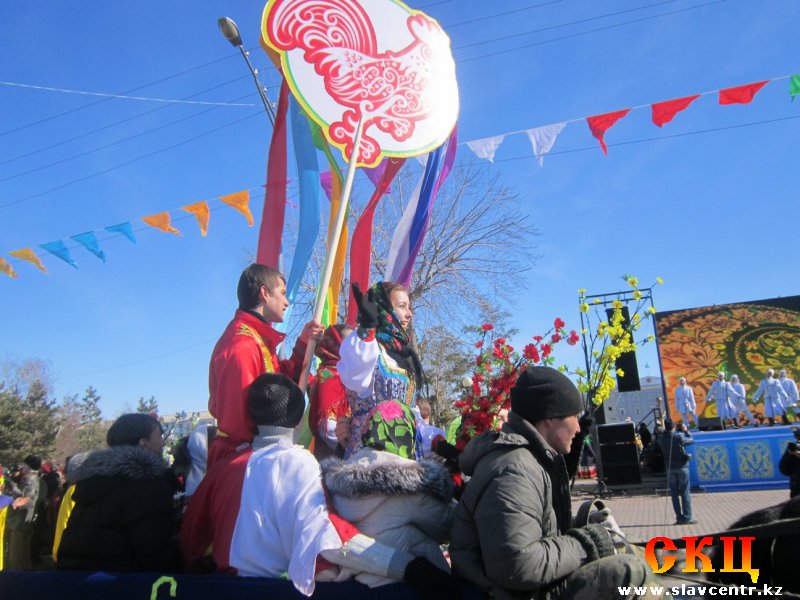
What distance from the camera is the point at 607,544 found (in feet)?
7.02

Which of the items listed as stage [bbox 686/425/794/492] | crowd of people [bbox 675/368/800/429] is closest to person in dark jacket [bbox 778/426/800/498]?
stage [bbox 686/425/794/492]

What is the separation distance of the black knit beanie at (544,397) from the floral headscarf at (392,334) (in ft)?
4.04

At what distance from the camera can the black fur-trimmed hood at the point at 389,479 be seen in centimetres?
233

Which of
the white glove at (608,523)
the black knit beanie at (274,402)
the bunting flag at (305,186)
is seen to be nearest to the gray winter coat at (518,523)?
the white glove at (608,523)

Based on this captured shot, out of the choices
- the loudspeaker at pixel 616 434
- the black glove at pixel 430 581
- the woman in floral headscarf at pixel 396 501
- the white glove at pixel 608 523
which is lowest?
the loudspeaker at pixel 616 434

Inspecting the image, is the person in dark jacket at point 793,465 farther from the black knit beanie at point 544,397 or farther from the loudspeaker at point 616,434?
the loudspeaker at point 616,434

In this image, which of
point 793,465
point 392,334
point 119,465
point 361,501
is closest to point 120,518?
point 119,465

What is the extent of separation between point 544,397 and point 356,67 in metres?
3.12

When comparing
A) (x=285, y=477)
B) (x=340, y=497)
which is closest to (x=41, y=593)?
(x=285, y=477)

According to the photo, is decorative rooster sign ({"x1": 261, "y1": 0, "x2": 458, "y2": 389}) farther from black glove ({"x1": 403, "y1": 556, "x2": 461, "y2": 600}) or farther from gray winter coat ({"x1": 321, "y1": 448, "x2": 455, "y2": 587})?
black glove ({"x1": 403, "y1": 556, "x2": 461, "y2": 600})

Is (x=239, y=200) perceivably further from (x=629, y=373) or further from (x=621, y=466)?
(x=629, y=373)

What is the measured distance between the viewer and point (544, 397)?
7.61 feet

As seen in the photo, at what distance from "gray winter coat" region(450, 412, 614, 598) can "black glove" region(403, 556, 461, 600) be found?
0.06 m

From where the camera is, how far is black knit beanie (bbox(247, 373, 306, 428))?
2772 mm
